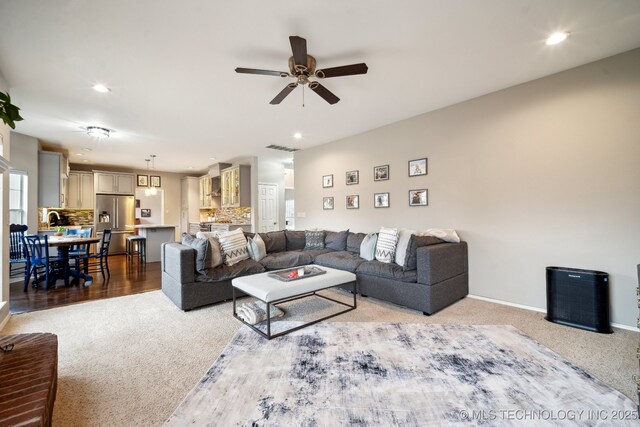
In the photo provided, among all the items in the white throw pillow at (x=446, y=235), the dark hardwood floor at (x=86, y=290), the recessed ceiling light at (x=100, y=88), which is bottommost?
the dark hardwood floor at (x=86, y=290)

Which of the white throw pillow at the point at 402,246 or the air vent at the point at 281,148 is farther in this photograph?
the air vent at the point at 281,148

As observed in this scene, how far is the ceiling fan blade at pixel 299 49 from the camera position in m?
2.07

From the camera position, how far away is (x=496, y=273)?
140 inches

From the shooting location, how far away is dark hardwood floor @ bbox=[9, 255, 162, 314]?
3.65 meters

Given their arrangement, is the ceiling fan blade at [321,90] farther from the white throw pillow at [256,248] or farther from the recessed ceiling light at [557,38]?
the white throw pillow at [256,248]

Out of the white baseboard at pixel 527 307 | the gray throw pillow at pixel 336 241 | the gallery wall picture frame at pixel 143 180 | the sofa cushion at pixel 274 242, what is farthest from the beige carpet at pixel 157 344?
the gallery wall picture frame at pixel 143 180

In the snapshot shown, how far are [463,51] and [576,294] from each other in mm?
2703

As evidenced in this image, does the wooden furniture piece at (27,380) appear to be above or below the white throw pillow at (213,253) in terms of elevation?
below

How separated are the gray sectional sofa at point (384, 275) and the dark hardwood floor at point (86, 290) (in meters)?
→ 0.98

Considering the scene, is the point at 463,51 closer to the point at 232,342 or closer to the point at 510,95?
the point at 510,95

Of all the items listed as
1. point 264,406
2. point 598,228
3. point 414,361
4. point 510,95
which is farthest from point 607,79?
point 264,406

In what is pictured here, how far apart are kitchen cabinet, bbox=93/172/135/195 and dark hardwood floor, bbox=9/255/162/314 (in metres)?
3.52

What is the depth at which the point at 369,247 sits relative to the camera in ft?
13.4

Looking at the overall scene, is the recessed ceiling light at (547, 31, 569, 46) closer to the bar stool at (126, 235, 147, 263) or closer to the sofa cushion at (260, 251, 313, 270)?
the sofa cushion at (260, 251, 313, 270)
